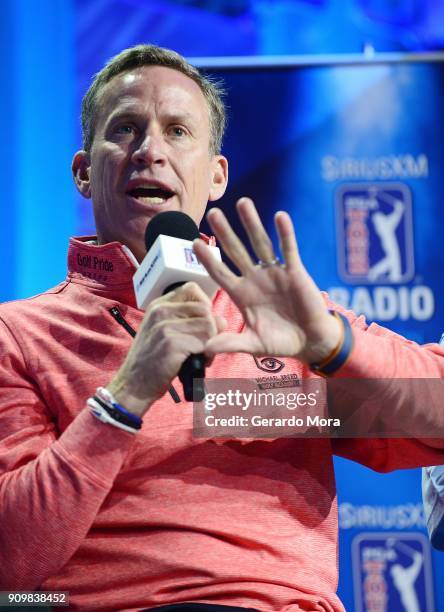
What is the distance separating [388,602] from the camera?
2.43 meters

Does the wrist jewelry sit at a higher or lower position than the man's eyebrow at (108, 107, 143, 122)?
lower

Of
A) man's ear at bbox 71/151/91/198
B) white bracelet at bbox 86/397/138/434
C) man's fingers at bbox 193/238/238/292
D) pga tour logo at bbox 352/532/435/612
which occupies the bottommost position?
pga tour logo at bbox 352/532/435/612

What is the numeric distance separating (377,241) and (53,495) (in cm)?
166

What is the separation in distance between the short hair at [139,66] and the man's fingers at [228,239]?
1.99 feet

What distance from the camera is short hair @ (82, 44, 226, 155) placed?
1750 millimetres

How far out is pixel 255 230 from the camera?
1229 millimetres

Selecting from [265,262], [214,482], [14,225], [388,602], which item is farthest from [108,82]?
[388,602]

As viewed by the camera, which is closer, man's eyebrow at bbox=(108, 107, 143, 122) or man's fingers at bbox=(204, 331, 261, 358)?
man's fingers at bbox=(204, 331, 261, 358)

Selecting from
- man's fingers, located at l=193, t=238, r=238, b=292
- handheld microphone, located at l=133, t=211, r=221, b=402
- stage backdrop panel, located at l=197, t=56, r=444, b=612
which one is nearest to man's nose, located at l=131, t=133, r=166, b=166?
handheld microphone, located at l=133, t=211, r=221, b=402

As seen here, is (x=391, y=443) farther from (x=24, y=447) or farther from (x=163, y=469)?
(x=24, y=447)

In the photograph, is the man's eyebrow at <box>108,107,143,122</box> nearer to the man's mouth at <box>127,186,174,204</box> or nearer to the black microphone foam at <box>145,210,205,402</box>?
the man's mouth at <box>127,186,174,204</box>

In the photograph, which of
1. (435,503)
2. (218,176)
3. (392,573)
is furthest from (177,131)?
(392,573)

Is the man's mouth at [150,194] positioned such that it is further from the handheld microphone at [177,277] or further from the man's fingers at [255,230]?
the man's fingers at [255,230]

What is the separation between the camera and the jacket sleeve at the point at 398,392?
1.34 meters
